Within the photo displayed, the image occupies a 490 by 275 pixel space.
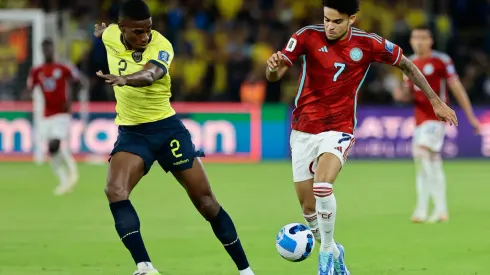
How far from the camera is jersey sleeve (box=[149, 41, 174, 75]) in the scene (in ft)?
25.8

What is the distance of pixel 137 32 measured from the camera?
26.0 feet

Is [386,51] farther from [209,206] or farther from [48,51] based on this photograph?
[48,51]

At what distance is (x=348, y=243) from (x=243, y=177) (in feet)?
28.5

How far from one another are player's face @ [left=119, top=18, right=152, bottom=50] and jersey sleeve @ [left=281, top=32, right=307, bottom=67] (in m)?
1.08

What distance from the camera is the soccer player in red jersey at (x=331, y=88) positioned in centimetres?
834

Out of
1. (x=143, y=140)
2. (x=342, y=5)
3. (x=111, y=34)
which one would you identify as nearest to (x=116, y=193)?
(x=143, y=140)

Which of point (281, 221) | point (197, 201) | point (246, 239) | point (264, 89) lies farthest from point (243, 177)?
point (197, 201)

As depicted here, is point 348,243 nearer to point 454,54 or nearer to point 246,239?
point 246,239

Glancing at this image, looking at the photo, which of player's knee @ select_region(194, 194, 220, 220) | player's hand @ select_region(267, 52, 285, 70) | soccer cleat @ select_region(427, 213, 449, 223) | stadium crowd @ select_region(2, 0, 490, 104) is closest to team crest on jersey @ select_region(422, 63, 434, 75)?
soccer cleat @ select_region(427, 213, 449, 223)

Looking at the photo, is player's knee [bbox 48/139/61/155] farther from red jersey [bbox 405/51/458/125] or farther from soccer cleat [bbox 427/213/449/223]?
soccer cleat [bbox 427/213/449/223]

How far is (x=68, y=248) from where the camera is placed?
34.6ft

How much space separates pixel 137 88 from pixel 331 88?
155 centimetres

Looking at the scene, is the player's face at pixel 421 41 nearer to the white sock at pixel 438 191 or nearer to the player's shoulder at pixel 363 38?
the white sock at pixel 438 191

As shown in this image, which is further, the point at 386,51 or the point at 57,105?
the point at 57,105
